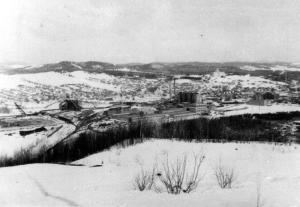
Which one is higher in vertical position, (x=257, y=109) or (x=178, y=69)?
(x=178, y=69)

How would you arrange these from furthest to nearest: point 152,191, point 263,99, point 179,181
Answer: point 263,99
point 179,181
point 152,191

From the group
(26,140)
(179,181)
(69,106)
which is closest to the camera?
(179,181)

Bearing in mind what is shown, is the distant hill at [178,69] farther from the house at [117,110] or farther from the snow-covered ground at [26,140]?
the snow-covered ground at [26,140]

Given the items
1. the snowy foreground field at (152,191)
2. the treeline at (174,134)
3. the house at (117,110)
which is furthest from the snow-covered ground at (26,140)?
the house at (117,110)

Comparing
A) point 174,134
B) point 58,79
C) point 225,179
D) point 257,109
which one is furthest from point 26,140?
point 58,79

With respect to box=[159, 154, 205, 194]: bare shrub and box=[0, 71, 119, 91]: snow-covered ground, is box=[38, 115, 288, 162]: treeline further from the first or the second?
box=[0, 71, 119, 91]: snow-covered ground

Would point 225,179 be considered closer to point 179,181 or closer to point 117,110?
point 179,181

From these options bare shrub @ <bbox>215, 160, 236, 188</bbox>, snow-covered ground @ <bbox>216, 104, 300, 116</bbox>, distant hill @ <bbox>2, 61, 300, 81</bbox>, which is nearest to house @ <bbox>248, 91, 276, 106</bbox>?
snow-covered ground @ <bbox>216, 104, 300, 116</bbox>
